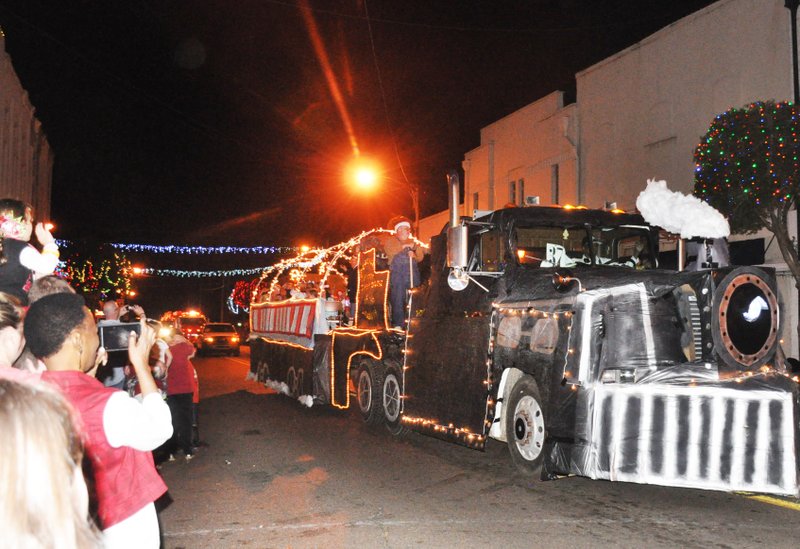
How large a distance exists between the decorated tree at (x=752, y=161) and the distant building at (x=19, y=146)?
18.8 m

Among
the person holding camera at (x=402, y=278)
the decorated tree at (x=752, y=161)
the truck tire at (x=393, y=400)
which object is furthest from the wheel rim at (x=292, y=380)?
the decorated tree at (x=752, y=161)

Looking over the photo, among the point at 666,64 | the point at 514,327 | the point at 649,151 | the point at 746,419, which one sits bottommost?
the point at 746,419

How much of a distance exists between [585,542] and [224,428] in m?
7.57

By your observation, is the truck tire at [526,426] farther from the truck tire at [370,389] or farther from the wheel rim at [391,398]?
the truck tire at [370,389]

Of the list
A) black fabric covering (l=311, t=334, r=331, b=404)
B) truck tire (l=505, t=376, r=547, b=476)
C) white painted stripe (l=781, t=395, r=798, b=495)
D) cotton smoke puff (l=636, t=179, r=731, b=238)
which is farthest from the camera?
black fabric covering (l=311, t=334, r=331, b=404)

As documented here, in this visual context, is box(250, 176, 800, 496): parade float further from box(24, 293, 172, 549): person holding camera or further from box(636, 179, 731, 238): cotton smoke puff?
box(24, 293, 172, 549): person holding camera

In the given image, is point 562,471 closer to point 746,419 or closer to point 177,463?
point 746,419

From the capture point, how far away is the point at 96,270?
152 ft

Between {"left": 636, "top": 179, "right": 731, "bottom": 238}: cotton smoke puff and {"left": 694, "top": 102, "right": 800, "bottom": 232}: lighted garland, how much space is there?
5.59 metres

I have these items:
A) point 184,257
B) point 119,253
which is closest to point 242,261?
point 184,257

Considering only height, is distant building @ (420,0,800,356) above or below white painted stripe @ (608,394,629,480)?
above

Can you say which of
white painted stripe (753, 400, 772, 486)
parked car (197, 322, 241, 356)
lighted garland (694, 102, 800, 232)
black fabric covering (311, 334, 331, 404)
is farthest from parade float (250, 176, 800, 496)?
parked car (197, 322, 241, 356)

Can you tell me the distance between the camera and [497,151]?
2856 centimetres

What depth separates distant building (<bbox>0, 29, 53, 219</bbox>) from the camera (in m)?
26.9
